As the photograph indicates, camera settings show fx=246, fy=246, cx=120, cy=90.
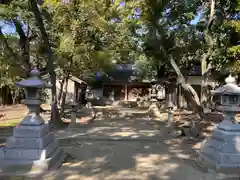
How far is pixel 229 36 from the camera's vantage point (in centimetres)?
1292

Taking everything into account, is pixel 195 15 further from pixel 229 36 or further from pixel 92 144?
pixel 92 144

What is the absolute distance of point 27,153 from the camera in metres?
5.37

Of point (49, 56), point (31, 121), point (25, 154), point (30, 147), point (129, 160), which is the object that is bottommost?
point (129, 160)

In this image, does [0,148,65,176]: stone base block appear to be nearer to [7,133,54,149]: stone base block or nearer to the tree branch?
[7,133,54,149]: stone base block

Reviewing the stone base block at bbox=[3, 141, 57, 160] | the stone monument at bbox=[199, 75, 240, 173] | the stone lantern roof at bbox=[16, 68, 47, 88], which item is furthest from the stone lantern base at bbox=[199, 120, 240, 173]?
the stone lantern roof at bbox=[16, 68, 47, 88]

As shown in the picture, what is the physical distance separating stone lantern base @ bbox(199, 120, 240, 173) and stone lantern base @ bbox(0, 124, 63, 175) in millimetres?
3595

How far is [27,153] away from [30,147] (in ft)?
0.45

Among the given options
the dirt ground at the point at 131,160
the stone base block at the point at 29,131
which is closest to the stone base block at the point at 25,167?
the dirt ground at the point at 131,160

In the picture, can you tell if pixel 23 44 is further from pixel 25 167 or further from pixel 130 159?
pixel 130 159

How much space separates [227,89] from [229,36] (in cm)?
833

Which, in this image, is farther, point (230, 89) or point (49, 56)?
point (49, 56)

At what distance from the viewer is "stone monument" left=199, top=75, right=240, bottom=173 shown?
18.0 ft

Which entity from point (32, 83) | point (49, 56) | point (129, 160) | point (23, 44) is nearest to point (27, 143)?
point (32, 83)

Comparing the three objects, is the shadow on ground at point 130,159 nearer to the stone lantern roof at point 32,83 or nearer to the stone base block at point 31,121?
the stone base block at point 31,121
